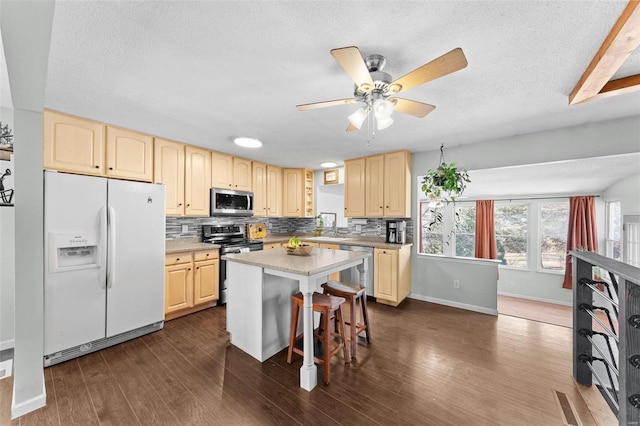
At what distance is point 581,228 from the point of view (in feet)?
14.3

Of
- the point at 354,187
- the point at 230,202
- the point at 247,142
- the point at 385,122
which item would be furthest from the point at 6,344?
the point at 354,187

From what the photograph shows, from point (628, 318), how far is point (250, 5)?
2.43m

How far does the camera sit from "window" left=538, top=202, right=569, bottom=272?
4.65 m

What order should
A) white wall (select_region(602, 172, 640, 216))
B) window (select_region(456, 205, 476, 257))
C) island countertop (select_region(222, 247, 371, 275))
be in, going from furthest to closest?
1. window (select_region(456, 205, 476, 257))
2. white wall (select_region(602, 172, 640, 216))
3. island countertop (select_region(222, 247, 371, 275))

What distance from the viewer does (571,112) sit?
239 centimetres

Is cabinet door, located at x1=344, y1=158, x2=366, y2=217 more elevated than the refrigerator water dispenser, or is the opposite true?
cabinet door, located at x1=344, y1=158, x2=366, y2=217

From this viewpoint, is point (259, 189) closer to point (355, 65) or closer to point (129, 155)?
point (129, 155)

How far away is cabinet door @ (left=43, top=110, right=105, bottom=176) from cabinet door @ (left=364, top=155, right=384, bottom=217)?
11.3ft

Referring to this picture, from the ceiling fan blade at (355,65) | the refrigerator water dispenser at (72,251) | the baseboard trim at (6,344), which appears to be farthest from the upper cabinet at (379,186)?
the baseboard trim at (6,344)

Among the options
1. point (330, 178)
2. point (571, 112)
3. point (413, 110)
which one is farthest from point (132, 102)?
point (571, 112)

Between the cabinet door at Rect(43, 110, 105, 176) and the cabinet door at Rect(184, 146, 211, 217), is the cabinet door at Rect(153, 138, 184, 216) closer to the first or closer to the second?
the cabinet door at Rect(184, 146, 211, 217)

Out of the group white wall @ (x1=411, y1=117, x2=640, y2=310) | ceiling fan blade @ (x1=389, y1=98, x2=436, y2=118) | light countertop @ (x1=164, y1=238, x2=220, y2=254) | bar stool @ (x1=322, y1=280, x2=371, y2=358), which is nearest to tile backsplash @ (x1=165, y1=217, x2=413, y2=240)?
light countertop @ (x1=164, y1=238, x2=220, y2=254)

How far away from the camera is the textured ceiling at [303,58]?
123 cm

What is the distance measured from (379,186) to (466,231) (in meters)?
2.81
